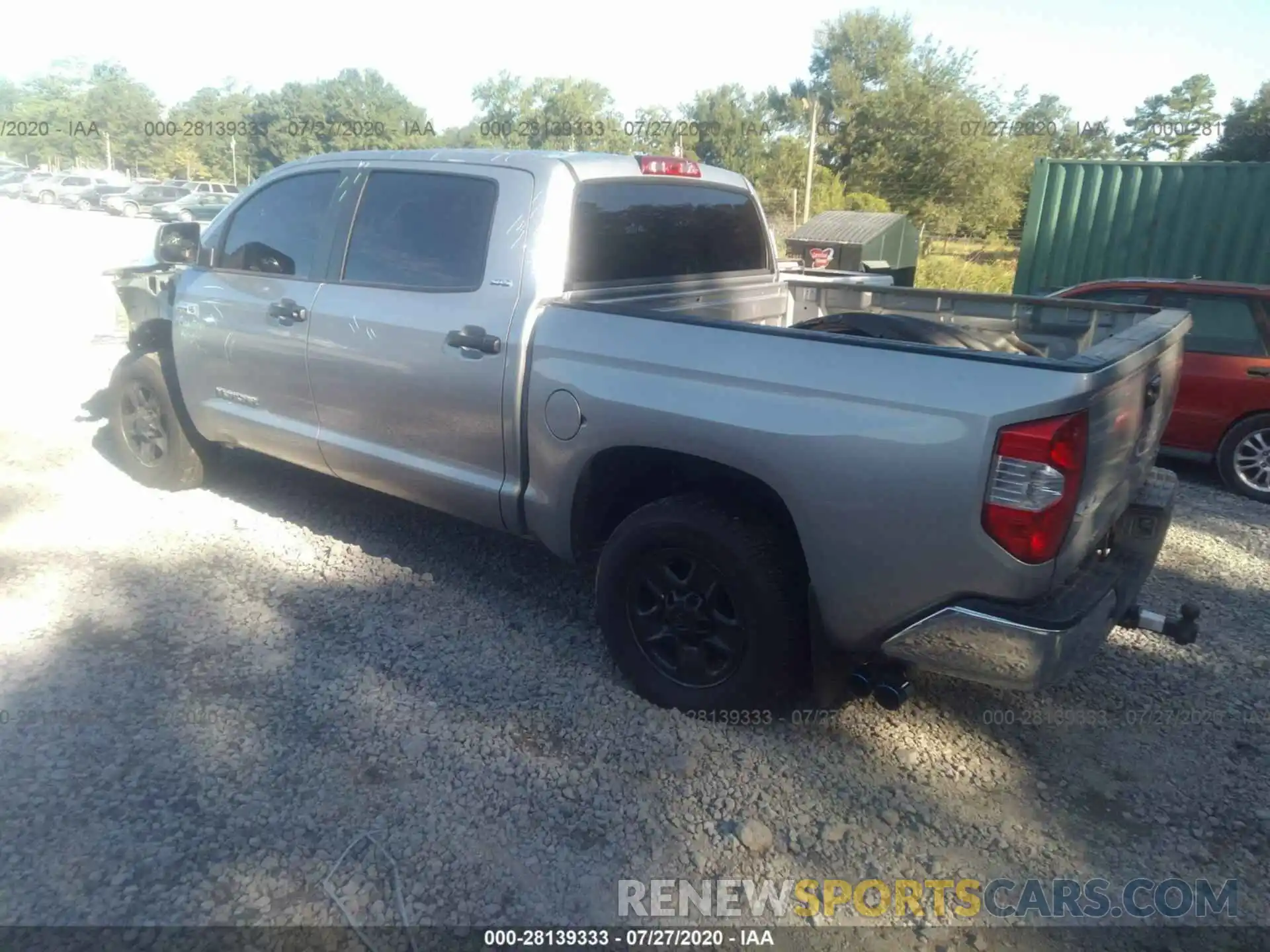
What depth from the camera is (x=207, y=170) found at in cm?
5891

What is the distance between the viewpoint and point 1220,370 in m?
6.50

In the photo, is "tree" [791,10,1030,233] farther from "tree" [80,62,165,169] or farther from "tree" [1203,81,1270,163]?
"tree" [80,62,165,169]

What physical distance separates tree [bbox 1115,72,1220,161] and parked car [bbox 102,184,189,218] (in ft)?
151

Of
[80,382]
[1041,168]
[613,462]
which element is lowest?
[80,382]

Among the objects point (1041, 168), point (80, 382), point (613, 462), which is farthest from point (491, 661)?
point (1041, 168)

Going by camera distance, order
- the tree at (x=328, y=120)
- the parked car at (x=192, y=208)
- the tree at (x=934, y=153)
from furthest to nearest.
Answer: the tree at (x=328, y=120)
the parked car at (x=192, y=208)
the tree at (x=934, y=153)

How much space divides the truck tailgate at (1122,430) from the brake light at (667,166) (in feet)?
6.58

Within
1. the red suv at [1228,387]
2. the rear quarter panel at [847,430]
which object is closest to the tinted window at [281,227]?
the rear quarter panel at [847,430]

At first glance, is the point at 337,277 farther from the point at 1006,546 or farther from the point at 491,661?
the point at 1006,546

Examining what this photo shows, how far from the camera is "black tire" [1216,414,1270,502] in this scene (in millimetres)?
6340

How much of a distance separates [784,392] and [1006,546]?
0.77 meters

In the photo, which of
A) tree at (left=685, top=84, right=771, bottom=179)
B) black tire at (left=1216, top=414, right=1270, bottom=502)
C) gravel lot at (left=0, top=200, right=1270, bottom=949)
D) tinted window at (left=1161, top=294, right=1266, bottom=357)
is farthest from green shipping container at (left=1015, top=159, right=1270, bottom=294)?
tree at (left=685, top=84, right=771, bottom=179)

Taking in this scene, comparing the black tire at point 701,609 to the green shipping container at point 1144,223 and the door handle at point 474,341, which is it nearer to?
the door handle at point 474,341

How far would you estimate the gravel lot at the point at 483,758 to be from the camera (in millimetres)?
2596
